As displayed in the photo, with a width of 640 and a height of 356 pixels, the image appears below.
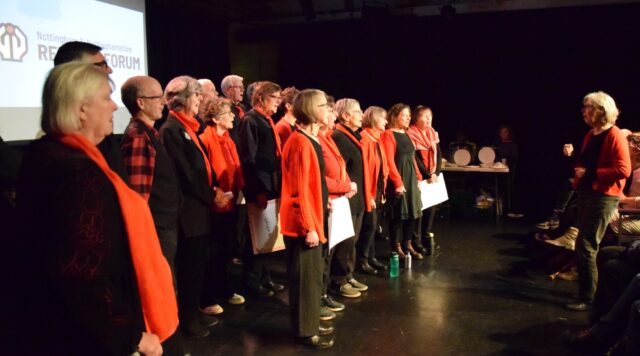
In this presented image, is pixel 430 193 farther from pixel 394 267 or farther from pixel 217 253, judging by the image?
pixel 217 253

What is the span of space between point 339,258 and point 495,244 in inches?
95.0

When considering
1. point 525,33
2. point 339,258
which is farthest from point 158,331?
point 525,33

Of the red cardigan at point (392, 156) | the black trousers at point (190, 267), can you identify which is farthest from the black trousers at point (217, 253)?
the red cardigan at point (392, 156)

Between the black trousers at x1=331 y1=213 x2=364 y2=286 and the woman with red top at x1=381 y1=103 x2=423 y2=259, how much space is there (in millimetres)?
677

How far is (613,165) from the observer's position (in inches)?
141

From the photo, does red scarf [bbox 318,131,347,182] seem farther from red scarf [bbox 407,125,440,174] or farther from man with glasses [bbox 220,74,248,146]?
red scarf [bbox 407,125,440,174]

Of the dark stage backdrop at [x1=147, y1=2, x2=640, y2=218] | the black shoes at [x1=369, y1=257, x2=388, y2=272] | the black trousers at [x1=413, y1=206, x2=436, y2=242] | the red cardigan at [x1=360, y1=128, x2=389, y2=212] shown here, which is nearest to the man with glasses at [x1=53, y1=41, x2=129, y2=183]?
the red cardigan at [x1=360, y1=128, x2=389, y2=212]

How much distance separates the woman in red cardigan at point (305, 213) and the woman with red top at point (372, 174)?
119 cm

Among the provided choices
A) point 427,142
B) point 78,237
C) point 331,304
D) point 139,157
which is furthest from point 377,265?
point 78,237

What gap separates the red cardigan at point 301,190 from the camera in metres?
3.01

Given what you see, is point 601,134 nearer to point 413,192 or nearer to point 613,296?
point 613,296

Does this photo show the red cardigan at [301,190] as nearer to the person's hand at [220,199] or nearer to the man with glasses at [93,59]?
the person's hand at [220,199]

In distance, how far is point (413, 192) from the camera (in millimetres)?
4957

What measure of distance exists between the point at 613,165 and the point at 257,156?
2.47 m
